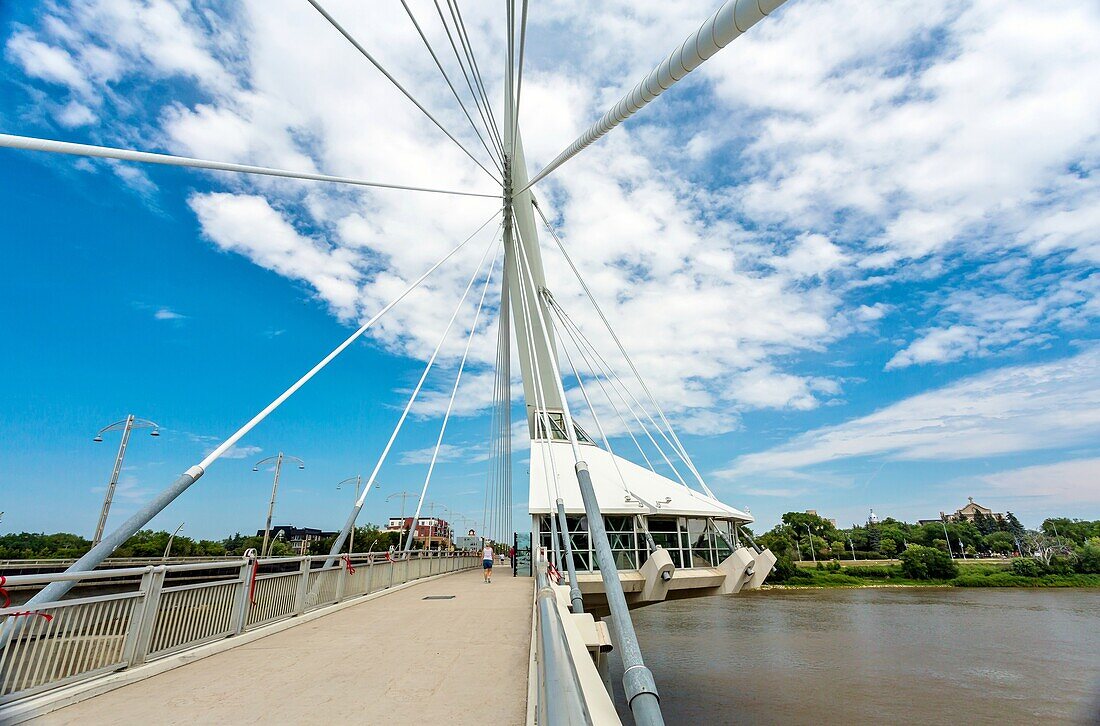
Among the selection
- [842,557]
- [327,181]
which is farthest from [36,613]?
[842,557]

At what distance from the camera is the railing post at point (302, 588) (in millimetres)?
9289

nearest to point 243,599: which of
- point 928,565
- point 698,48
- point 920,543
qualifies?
point 698,48

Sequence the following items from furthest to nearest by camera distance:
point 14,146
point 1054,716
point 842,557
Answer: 1. point 842,557
2. point 1054,716
3. point 14,146

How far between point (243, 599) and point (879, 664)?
3120cm

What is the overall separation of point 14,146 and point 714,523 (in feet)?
57.4

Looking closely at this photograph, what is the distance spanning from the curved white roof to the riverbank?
5363 cm

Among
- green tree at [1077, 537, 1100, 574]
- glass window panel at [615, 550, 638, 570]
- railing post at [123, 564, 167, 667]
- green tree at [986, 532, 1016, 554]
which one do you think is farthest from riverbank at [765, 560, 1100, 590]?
railing post at [123, 564, 167, 667]

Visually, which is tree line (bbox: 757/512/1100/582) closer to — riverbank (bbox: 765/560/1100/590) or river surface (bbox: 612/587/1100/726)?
riverbank (bbox: 765/560/1100/590)

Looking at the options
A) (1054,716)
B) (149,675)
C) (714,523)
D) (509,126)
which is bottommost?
(1054,716)

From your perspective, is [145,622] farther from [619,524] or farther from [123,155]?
[619,524]

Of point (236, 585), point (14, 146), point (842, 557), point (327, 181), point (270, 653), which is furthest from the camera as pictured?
point (842, 557)

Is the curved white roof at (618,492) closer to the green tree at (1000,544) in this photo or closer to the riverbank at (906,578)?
the riverbank at (906,578)

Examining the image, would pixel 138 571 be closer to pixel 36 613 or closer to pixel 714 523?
pixel 36 613

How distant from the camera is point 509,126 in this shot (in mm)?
Result: 17203
